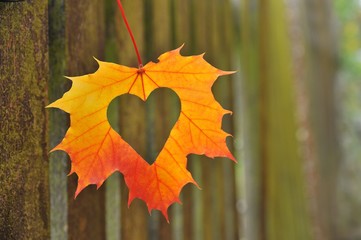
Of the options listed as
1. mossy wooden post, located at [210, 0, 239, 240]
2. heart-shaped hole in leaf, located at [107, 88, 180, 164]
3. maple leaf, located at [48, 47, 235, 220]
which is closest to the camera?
maple leaf, located at [48, 47, 235, 220]

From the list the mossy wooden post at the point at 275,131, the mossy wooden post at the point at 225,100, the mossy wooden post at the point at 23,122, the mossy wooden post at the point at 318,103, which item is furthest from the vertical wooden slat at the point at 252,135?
the mossy wooden post at the point at 23,122

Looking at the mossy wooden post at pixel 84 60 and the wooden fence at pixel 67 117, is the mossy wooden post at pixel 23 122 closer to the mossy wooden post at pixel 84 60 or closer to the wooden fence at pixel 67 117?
the wooden fence at pixel 67 117

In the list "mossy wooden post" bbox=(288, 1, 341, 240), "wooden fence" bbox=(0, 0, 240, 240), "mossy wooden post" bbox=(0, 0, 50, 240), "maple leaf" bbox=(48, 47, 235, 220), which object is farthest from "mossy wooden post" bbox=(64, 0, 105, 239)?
"mossy wooden post" bbox=(288, 1, 341, 240)

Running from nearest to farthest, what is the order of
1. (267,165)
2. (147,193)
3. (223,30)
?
(147,193) → (223,30) → (267,165)

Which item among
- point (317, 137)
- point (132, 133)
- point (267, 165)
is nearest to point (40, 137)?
point (132, 133)

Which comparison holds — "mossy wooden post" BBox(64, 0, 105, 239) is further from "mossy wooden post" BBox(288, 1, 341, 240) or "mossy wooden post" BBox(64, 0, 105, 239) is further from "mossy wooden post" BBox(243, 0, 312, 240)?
"mossy wooden post" BBox(288, 1, 341, 240)

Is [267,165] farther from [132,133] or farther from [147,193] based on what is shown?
[147,193]

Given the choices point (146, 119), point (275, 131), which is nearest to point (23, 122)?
point (146, 119)
